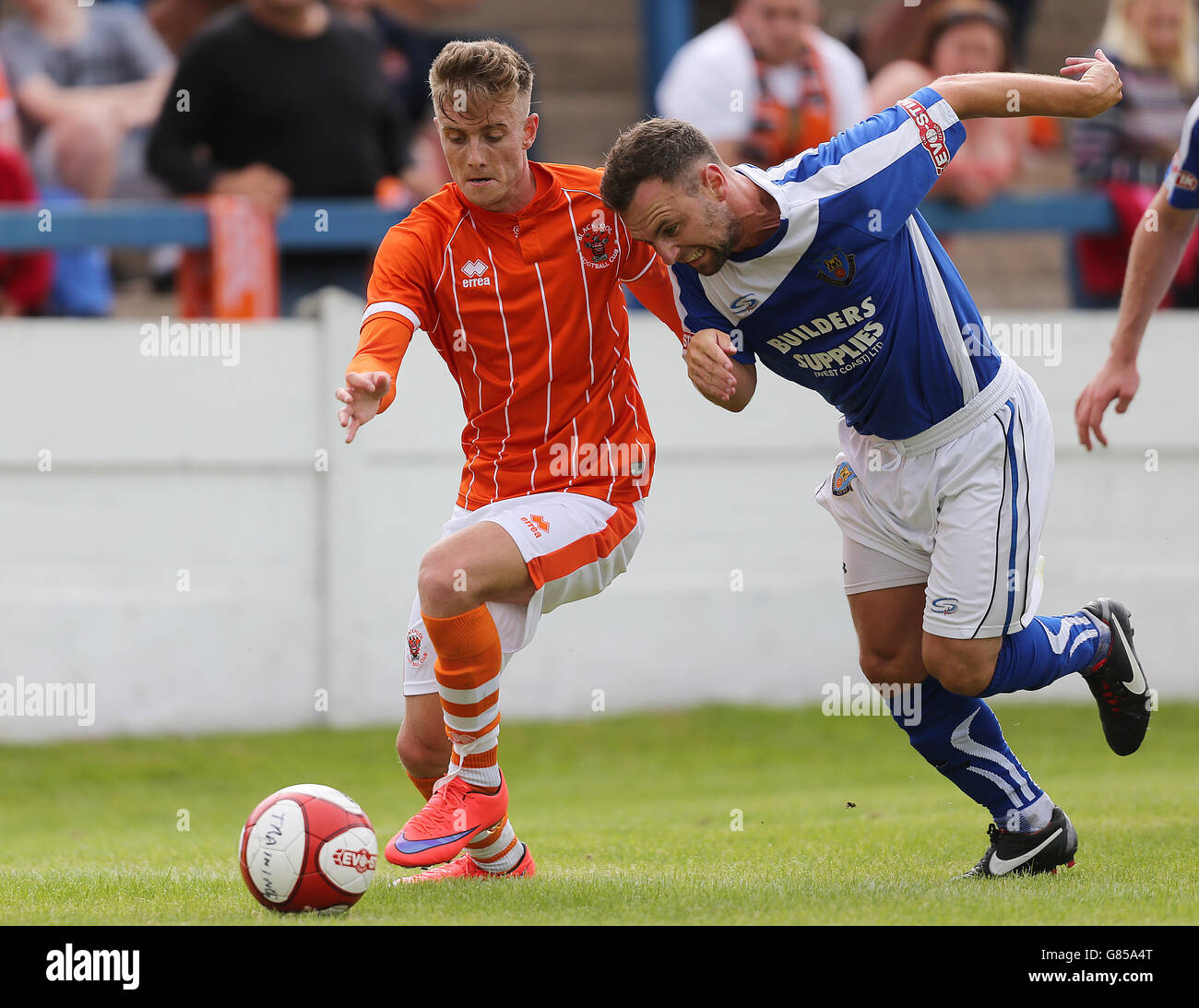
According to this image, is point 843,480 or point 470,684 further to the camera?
point 843,480

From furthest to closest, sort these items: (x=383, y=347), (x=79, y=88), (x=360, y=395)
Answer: (x=79, y=88), (x=383, y=347), (x=360, y=395)

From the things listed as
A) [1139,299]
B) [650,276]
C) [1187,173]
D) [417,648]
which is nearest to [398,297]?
[650,276]

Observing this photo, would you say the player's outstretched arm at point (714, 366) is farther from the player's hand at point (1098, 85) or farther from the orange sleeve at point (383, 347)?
the player's hand at point (1098, 85)

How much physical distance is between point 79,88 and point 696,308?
708 centimetres

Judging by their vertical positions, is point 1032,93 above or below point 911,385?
above

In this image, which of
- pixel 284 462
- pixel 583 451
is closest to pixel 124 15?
pixel 284 462

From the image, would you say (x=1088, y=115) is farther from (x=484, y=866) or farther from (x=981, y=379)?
(x=484, y=866)

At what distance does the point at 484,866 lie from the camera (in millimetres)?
5309

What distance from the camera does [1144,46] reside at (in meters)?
10.5

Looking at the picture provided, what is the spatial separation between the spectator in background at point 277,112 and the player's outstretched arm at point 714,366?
5690 mm

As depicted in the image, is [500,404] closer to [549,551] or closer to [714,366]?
[549,551]

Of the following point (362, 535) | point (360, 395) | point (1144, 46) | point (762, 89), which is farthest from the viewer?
point (1144, 46)

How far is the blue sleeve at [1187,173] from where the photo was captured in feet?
18.7

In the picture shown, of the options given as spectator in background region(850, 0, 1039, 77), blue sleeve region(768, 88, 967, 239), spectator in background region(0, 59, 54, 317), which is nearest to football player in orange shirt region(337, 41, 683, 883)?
blue sleeve region(768, 88, 967, 239)
